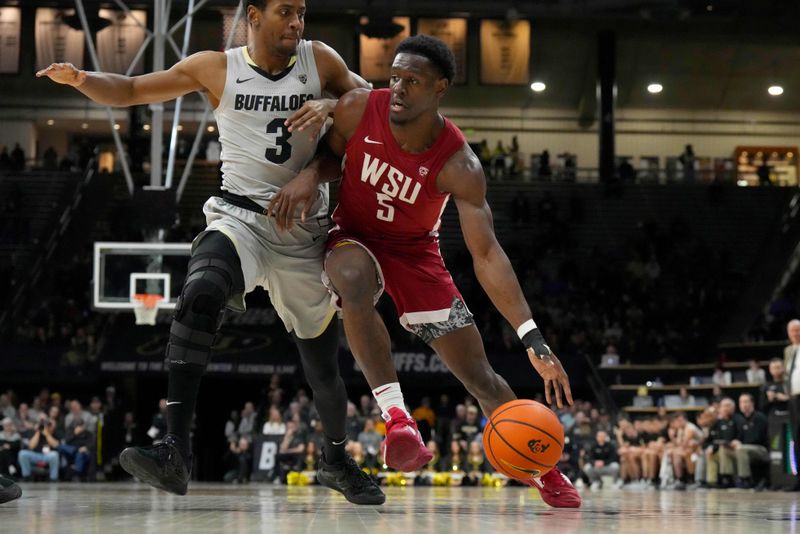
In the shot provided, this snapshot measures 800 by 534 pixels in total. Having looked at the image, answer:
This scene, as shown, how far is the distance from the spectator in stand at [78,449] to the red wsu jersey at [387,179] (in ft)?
46.1

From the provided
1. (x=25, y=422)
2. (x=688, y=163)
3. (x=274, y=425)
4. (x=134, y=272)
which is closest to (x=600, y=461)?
(x=274, y=425)

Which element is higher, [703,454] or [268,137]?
[268,137]

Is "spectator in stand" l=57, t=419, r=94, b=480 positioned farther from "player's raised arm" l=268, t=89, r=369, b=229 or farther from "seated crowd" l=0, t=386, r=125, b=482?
"player's raised arm" l=268, t=89, r=369, b=229

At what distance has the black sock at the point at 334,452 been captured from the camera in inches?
231

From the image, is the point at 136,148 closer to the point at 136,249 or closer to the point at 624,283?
the point at 624,283

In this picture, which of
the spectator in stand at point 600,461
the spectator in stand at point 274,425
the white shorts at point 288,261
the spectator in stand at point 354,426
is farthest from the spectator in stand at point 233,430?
the white shorts at point 288,261

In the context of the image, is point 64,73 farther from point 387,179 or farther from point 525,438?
point 525,438

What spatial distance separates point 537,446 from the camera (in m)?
5.30

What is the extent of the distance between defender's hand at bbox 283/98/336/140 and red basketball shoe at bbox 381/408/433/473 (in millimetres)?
1378

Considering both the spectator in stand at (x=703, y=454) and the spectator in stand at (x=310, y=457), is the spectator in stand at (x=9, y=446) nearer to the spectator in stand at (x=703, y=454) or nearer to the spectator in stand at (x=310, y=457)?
the spectator in stand at (x=310, y=457)

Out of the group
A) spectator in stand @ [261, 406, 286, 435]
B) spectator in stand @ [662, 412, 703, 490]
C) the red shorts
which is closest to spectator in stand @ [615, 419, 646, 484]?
spectator in stand @ [662, 412, 703, 490]

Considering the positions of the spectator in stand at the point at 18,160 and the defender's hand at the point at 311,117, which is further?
the spectator in stand at the point at 18,160

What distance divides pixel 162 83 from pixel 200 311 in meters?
1.26

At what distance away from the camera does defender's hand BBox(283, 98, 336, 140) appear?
5234mm
